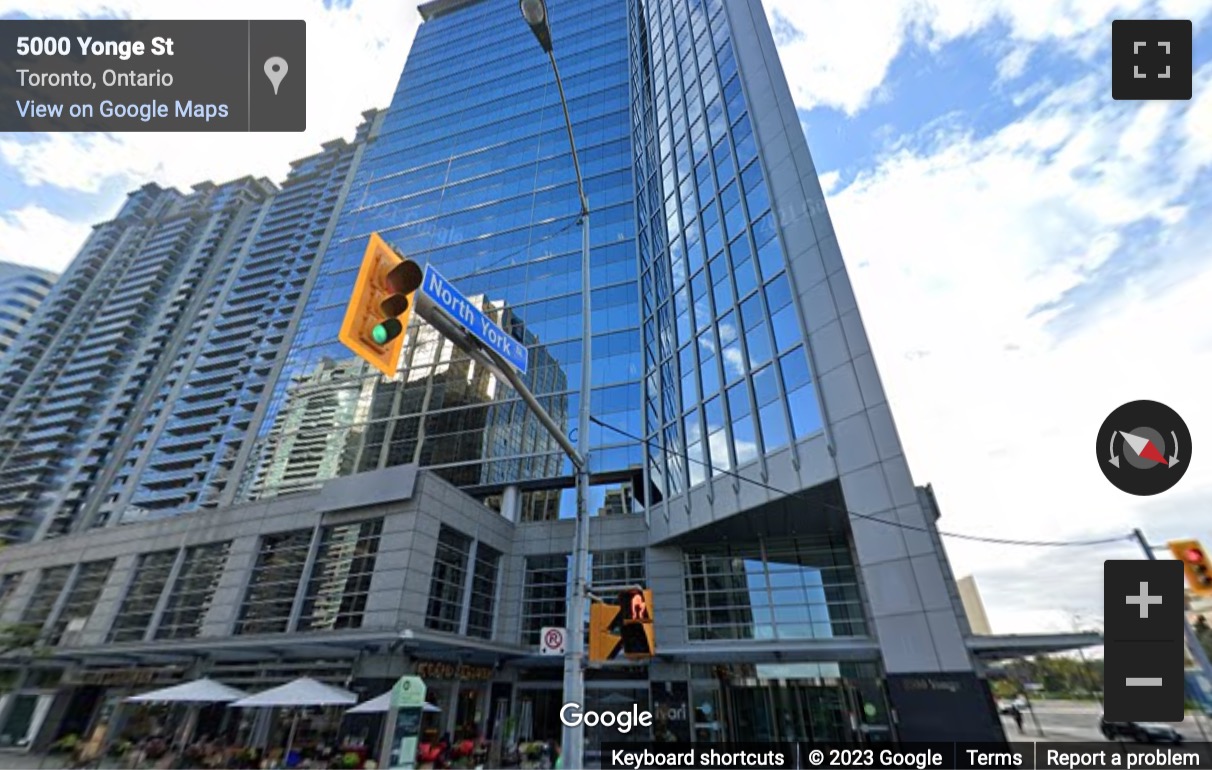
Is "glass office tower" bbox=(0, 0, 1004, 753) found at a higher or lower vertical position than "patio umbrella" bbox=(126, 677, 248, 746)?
higher

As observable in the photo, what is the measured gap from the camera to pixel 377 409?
4191 cm

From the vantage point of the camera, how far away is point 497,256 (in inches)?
1781

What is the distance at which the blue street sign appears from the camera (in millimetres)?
5980

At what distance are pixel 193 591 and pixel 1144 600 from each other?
114 ft

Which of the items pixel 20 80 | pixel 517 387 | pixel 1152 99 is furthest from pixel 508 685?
pixel 1152 99

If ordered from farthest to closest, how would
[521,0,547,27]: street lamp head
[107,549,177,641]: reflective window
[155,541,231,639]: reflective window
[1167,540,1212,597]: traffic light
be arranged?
1. [107,549,177,641]: reflective window
2. [155,541,231,639]: reflective window
3. [1167,540,1212,597]: traffic light
4. [521,0,547,27]: street lamp head

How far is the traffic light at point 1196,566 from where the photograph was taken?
359 inches

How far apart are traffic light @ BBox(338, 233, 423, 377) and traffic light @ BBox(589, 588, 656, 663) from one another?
15.1ft

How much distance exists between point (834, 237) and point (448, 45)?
7302 centimetres

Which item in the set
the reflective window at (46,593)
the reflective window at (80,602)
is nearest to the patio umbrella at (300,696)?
the reflective window at (80,602)

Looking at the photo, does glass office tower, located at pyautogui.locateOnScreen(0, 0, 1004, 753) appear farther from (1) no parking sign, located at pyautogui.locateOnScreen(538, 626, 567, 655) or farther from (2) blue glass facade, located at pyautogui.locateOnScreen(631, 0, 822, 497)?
(1) no parking sign, located at pyautogui.locateOnScreen(538, 626, 567, 655)

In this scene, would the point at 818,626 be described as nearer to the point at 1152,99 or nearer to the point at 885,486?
the point at 885,486

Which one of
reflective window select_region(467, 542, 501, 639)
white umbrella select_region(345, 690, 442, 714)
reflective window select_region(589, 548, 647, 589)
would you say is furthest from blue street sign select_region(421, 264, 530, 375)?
reflective window select_region(589, 548, 647, 589)

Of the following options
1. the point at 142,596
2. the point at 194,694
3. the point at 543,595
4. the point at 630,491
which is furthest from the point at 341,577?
the point at 630,491
